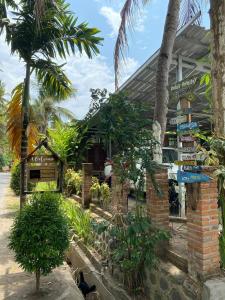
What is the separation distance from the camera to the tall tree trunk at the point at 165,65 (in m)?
6.38

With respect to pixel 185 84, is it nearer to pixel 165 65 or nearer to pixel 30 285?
pixel 165 65

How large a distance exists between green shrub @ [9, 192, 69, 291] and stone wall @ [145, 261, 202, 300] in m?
1.37

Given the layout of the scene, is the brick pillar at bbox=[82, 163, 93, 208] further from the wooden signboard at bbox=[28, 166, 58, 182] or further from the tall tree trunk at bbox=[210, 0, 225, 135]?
the tall tree trunk at bbox=[210, 0, 225, 135]

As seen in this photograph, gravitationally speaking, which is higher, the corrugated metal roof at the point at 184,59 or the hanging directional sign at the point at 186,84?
the corrugated metal roof at the point at 184,59

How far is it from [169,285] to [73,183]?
729 centimetres

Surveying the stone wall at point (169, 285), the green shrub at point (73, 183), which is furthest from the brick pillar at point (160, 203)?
the green shrub at point (73, 183)

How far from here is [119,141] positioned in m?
4.68

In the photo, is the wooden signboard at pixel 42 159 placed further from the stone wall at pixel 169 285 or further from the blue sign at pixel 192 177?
the blue sign at pixel 192 177

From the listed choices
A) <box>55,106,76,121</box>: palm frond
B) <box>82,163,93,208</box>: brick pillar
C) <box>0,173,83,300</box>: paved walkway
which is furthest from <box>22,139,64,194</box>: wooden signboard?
<box>55,106,76,121</box>: palm frond

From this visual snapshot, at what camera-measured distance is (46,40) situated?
27.3ft

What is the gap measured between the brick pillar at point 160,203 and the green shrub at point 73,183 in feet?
19.6

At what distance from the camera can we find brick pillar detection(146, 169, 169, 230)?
15.6ft

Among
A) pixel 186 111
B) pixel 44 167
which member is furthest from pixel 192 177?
pixel 44 167

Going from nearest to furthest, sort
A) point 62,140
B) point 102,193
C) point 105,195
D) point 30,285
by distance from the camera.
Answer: point 30,285 < point 105,195 < point 102,193 < point 62,140
